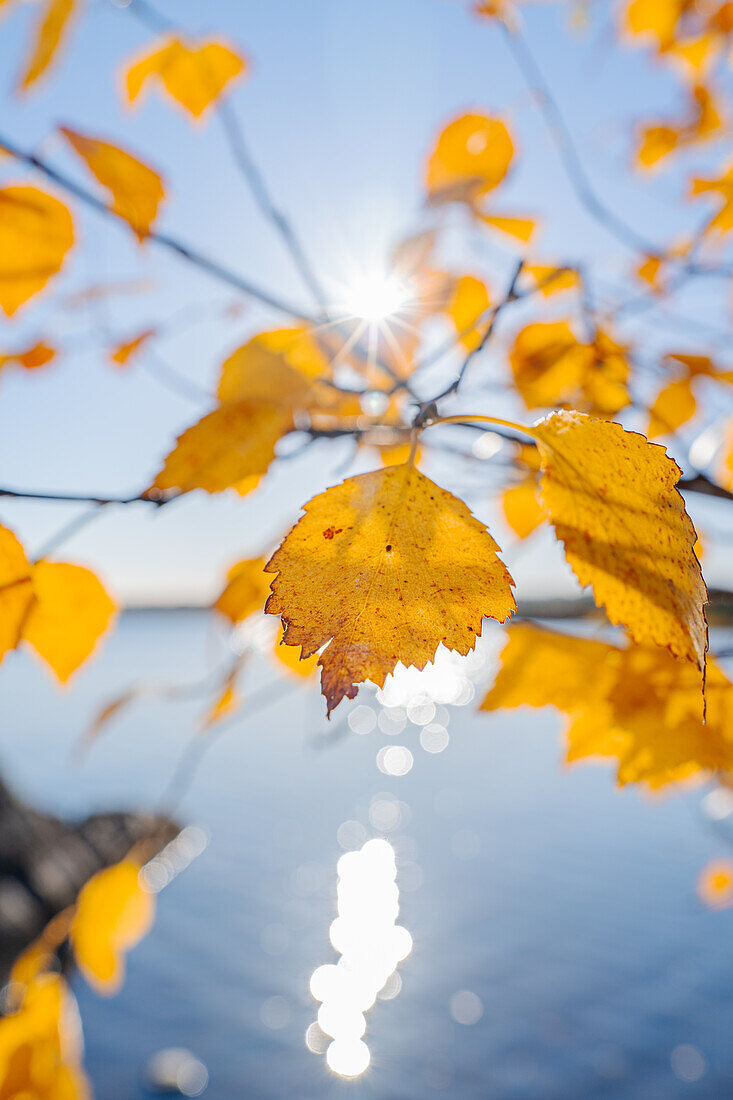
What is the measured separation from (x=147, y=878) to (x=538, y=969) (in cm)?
962

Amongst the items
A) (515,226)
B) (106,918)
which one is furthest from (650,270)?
(106,918)

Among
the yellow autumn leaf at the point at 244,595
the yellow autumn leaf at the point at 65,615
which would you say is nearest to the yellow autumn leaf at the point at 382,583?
the yellow autumn leaf at the point at 65,615

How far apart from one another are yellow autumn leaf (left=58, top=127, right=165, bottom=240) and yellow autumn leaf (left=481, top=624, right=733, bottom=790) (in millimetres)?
531

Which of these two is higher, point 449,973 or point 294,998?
point 449,973

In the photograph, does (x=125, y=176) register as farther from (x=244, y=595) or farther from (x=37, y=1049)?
(x=37, y=1049)

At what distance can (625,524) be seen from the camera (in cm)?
29

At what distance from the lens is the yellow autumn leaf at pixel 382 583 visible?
0.28 m

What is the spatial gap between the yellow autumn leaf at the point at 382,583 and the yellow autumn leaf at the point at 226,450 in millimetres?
138

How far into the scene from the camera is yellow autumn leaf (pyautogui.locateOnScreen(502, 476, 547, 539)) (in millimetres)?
920

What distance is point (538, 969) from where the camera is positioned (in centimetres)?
1141

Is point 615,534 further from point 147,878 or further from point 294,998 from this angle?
point 147,878

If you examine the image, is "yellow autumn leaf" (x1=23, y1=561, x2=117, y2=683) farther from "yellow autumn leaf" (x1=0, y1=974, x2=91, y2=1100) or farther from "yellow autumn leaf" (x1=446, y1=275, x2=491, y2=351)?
"yellow autumn leaf" (x1=0, y1=974, x2=91, y2=1100)

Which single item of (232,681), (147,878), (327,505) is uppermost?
(327,505)

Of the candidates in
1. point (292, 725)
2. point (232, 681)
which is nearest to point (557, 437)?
point (232, 681)
